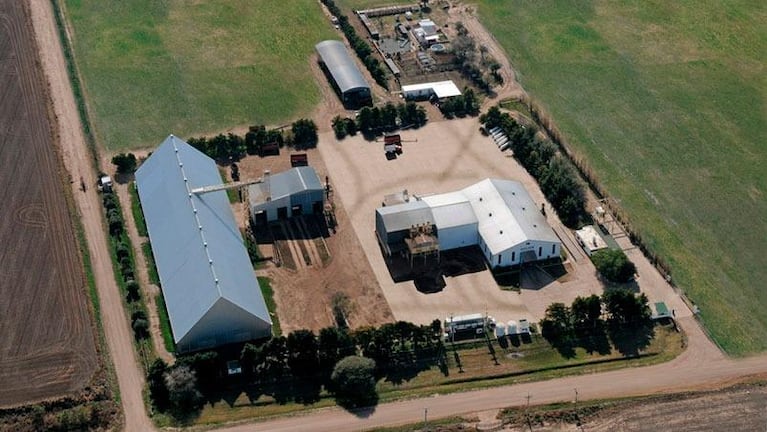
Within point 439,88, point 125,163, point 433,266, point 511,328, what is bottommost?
point 511,328

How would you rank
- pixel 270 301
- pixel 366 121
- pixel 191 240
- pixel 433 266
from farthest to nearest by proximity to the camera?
pixel 366 121, pixel 433 266, pixel 191 240, pixel 270 301

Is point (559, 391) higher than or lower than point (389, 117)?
lower

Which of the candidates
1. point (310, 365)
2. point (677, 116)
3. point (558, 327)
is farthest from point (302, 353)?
point (677, 116)

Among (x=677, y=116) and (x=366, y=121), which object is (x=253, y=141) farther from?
(x=677, y=116)

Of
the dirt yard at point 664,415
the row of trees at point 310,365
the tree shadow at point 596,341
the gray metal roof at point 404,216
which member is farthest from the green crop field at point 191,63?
the dirt yard at point 664,415

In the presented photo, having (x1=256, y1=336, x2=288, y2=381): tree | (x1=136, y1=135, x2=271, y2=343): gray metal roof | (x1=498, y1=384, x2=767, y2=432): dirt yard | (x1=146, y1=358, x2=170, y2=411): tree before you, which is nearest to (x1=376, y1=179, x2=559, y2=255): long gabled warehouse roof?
(x1=136, y1=135, x2=271, y2=343): gray metal roof
